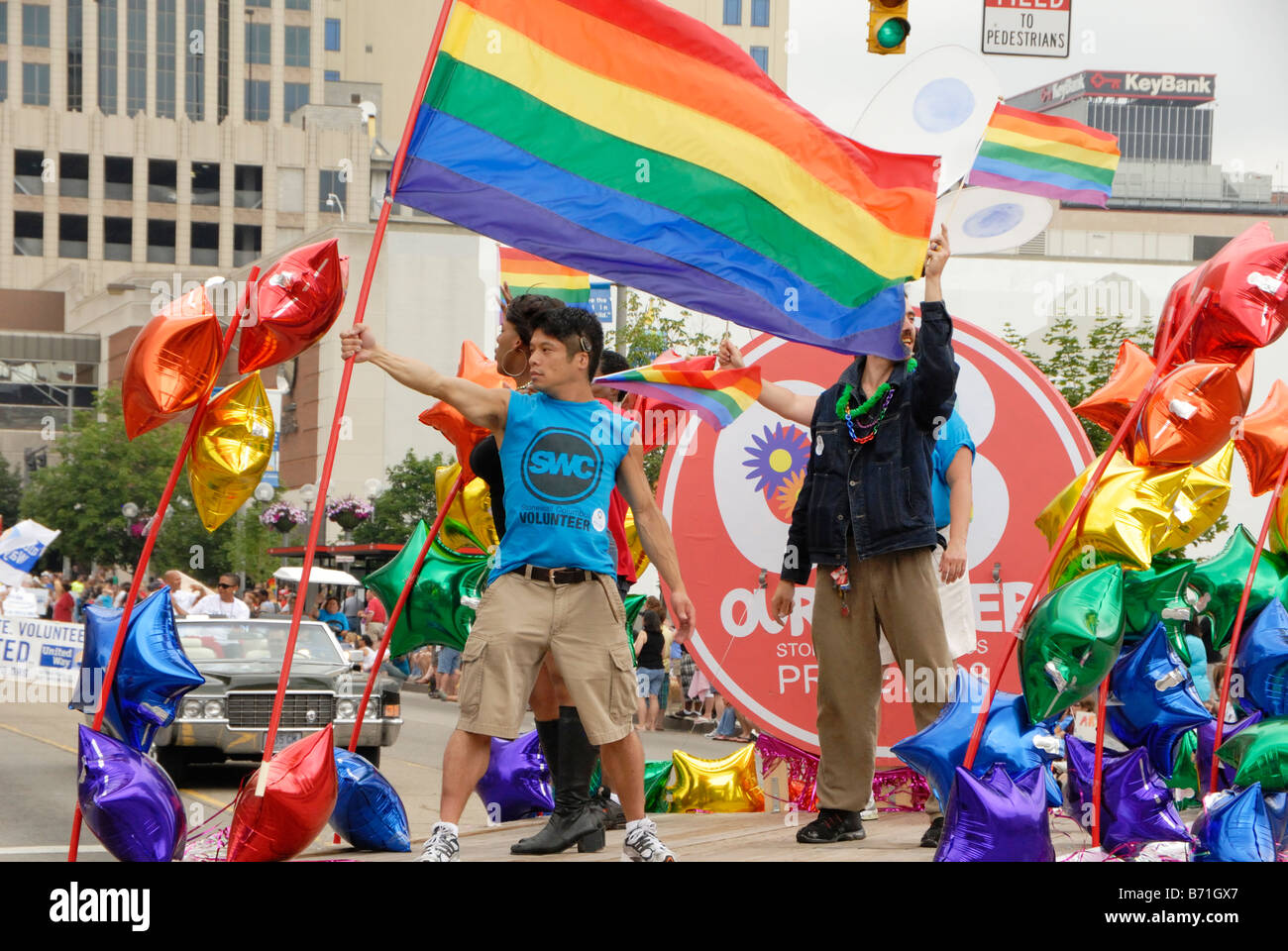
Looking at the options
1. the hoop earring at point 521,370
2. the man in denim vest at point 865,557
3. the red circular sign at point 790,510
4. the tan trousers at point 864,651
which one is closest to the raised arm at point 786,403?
the man in denim vest at point 865,557

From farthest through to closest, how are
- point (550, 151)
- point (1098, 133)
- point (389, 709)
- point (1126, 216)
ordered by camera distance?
1. point (1126, 216)
2. point (389, 709)
3. point (1098, 133)
4. point (550, 151)

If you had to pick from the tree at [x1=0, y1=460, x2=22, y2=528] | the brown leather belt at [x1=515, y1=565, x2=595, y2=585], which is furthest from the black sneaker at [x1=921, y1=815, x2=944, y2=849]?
the tree at [x1=0, y1=460, x2=22, y2=528]

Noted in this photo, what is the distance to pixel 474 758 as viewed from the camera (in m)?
5.07

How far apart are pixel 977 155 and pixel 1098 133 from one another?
0.84 meters

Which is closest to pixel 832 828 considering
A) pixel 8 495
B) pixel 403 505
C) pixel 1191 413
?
pixel 1191 413

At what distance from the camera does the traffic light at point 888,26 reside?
9.27 m

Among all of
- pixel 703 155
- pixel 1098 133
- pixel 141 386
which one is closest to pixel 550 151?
pixel 703 155

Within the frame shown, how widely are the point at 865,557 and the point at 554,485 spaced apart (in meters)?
1.40

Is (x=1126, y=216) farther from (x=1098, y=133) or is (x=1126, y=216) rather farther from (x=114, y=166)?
(x=1098, y=133)

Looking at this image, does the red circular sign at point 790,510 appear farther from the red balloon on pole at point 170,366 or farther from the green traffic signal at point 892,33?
the red balloon on pole at point 170,366

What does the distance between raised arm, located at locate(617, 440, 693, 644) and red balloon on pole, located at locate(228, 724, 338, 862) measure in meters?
1.17

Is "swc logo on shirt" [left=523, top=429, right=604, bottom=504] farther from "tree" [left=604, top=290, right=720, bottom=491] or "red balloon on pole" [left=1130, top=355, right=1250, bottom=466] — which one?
"tree" [left=604, top=290, right=720, bottom=491]

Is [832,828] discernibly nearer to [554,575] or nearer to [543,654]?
[543,654]

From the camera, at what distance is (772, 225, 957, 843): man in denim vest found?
5.91m
